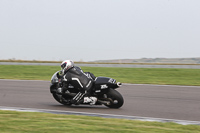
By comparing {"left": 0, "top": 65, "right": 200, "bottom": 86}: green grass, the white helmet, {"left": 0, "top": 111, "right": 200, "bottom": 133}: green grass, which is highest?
the white helmet

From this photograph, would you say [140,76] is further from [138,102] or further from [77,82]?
[77,82]

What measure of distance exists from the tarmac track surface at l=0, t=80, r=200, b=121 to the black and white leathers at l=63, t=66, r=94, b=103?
40cm

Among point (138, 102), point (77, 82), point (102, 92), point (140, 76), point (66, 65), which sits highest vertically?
point (66, 65)

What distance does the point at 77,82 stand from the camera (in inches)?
354

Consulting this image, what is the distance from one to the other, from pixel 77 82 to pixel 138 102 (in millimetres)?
2289

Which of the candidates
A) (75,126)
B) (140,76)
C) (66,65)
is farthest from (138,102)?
(140,76)

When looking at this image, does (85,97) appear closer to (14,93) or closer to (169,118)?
(169,118)

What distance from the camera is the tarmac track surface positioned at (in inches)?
336

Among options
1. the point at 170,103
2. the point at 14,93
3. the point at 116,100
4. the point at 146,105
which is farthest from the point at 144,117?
the point at 14,93

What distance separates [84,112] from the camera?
8.44m

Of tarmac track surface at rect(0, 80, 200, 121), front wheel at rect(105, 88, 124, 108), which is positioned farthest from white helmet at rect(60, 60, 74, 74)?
front wheel at rect(105, 88, 124, 108)

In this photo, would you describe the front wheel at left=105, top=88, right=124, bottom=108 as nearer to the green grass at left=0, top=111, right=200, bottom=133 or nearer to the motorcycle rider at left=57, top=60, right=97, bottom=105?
the motorcycle rider at left=57, top=60, right=97, bottom=105

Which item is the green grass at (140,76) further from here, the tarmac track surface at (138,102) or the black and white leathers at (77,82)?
the black and white leathers at (77,82)

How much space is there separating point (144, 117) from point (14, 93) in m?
5.55
